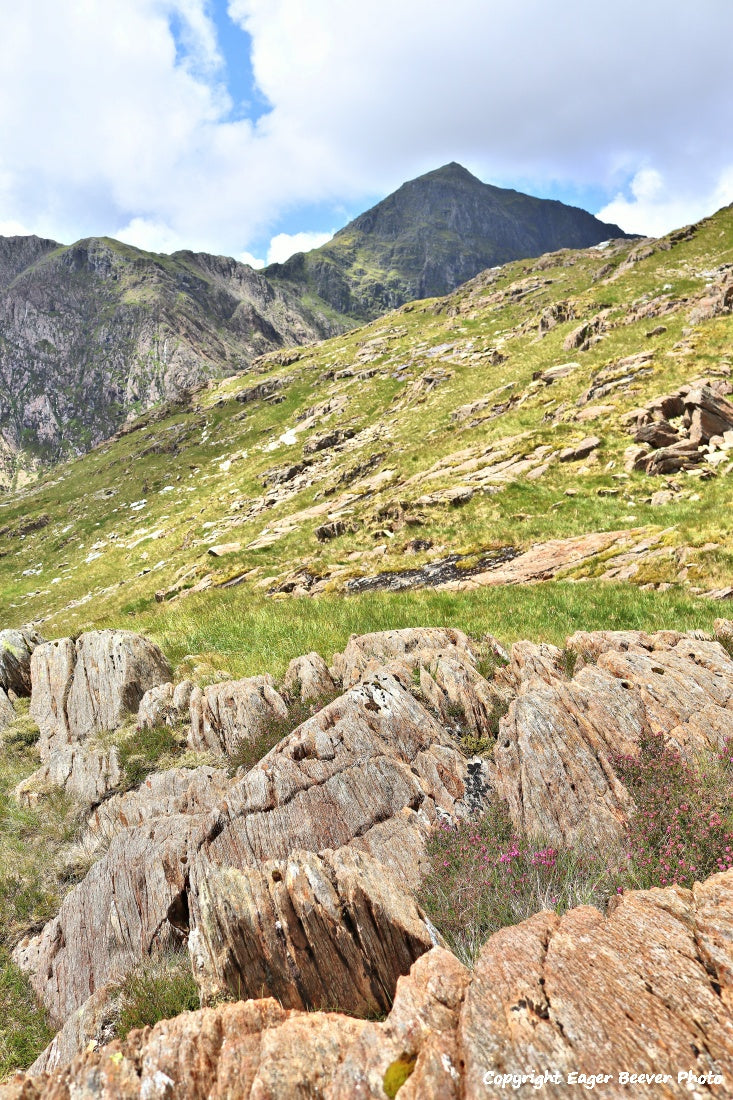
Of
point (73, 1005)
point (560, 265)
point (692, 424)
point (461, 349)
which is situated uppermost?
point (560, 265)

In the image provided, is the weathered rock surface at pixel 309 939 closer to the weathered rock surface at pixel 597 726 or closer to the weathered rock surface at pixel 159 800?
the weathered rock surface at pixel 597 726

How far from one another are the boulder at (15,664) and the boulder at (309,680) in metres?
8.38

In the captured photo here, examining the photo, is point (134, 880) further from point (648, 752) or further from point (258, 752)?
point (648, 752)

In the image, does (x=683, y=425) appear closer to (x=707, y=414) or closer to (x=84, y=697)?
(x=707, y=414)

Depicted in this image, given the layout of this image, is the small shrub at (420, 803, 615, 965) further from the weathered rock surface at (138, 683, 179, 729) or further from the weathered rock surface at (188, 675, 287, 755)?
the weathered rock surface at (138, 683, 179, 729)

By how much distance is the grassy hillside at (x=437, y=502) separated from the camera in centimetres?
1414

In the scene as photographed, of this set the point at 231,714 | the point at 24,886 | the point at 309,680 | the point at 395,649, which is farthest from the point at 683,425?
the point at 24,886

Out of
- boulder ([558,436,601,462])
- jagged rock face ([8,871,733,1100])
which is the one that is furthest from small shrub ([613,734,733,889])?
boulder ([558,436,601,462])

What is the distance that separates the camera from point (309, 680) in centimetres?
972

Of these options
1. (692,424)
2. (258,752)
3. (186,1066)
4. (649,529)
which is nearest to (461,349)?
(692,424)

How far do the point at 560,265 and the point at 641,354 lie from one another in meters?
91.8

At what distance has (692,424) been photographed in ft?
70.2

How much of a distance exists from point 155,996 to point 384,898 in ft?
7.45

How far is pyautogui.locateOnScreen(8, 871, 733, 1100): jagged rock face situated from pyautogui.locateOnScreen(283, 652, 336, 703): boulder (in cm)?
579
